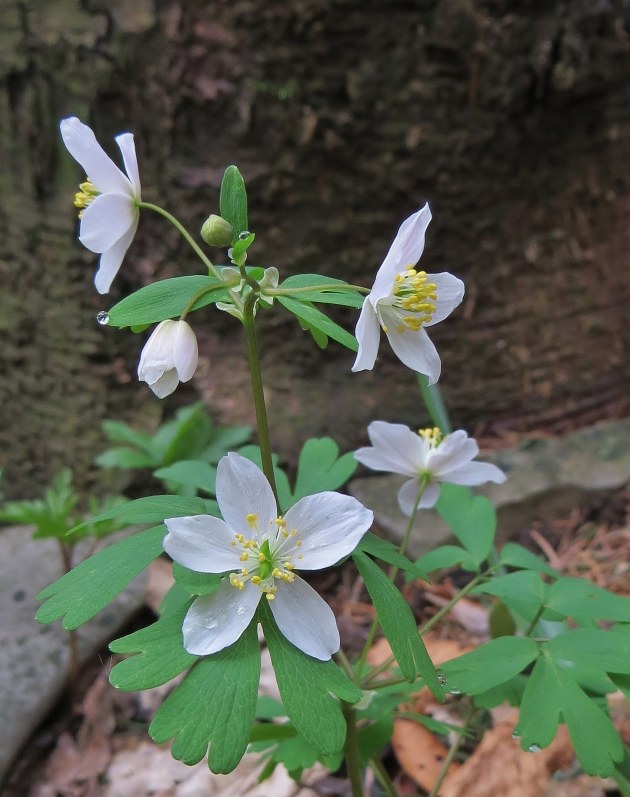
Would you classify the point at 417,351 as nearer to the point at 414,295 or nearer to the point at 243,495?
the point at 414,295

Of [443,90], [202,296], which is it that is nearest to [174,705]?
[202,296]

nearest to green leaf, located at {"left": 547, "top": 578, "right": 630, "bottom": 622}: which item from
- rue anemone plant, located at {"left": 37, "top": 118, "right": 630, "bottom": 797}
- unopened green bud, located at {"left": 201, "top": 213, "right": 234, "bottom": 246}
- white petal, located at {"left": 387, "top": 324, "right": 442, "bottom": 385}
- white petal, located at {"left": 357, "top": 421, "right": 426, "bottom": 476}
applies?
rue anemone plant, located at {"left": 37, "top": 118, "right": 630, "bottom": 797}

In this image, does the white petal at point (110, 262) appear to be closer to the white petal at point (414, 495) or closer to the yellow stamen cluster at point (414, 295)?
the yellow stamen cluster at point (414, 295)

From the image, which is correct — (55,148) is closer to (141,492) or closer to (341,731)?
(141,492)

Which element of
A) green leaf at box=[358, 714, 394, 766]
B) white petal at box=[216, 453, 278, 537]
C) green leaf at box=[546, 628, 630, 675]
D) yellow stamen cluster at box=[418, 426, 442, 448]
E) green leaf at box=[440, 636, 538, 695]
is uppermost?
white petal at box=[216, 453, 278, 537]

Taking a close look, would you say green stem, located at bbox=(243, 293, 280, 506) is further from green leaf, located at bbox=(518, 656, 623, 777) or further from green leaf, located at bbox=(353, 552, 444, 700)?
green leaf, located at bbox=(518, 656, 623, 777)
